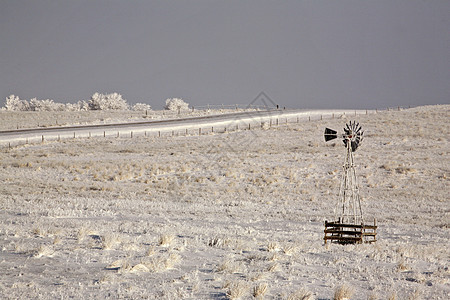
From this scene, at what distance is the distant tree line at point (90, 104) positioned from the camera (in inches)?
4560

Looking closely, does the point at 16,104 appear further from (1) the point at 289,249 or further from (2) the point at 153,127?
(1) the point at 289,249

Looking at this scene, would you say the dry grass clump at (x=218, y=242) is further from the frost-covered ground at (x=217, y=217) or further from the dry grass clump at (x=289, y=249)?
the dry grass clump at (x=289, y=249)

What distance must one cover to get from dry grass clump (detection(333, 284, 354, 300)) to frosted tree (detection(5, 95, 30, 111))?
123 m

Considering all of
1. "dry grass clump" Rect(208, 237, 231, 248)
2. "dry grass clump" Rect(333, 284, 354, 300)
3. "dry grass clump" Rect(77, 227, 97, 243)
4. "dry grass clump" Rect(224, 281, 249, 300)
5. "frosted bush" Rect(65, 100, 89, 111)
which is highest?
"frosted bush" Rect(65, 100, 89, 111)

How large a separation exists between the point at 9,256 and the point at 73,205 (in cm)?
1199

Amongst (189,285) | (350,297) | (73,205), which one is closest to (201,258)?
(189,285)

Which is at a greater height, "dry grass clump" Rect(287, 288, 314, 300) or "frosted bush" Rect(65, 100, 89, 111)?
"frosted bush" Rect(65, 100, 89, 111)

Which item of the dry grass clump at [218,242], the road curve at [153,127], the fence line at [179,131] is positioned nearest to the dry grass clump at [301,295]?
the dry grass clump at [218,242]

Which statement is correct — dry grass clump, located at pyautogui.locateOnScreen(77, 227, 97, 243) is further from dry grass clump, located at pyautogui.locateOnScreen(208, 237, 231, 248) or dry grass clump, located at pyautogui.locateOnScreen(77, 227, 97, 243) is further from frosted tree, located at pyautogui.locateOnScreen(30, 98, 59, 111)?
frosted tree, located at pyautogui.locateOnScreen(30, 98, 59, 111)

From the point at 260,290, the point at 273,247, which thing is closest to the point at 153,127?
the point at 273,247

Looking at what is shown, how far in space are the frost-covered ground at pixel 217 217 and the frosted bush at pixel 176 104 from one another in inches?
2163

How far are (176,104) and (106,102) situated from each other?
17.0m

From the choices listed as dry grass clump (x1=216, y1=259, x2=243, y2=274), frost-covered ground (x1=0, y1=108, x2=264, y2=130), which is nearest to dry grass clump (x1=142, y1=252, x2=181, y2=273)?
dry grass clump (x1=216, y1=259, x2=243, y2=274)

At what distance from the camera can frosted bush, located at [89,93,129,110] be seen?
115 metres
